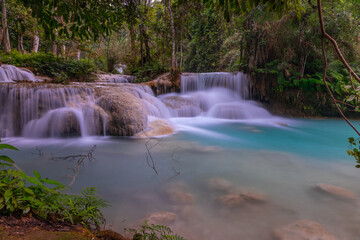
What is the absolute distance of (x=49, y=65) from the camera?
10.2 meters

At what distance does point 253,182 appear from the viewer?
10.00 ft

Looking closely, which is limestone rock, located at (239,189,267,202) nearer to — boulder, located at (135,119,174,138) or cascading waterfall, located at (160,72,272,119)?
boulder, located at (135,119,174,138)

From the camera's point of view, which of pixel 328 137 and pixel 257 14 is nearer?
pixel 328 137

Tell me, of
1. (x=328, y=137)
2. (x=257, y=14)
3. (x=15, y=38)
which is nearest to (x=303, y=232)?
(x=328, y=137)

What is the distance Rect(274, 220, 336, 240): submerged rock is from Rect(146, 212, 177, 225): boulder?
1.02 meters

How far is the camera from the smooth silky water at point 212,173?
7.00 feet

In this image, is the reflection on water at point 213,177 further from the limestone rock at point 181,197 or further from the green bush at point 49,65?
the green bush at point 49,65

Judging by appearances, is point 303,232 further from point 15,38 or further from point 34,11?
point 15,38

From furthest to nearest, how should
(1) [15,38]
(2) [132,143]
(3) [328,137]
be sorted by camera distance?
(1) [15,38]
(3) [328,137]
(2) [132,143]

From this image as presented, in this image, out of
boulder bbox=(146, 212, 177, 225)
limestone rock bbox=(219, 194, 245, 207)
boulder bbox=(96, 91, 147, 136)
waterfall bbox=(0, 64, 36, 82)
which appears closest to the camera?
boulder bbox=(146, 212, 177, 225)

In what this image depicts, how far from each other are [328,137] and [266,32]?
639 centimetres

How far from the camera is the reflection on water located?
212 cm

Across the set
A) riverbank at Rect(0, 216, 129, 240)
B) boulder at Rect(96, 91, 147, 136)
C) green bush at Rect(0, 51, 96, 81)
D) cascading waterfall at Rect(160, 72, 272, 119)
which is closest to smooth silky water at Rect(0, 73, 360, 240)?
boulder at Rect(96, 91, 147, 136)

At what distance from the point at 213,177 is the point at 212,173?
162mm
